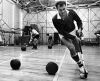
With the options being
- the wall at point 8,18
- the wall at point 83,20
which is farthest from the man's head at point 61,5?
the wall at point 83,20

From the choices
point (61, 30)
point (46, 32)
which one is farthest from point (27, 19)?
point (61, 30)

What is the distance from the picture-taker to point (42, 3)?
14711 millimetres

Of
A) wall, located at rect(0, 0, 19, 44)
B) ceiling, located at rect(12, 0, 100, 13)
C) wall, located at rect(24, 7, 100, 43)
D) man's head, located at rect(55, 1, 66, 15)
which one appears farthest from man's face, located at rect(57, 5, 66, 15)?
wall, located at rect(24, 7, 100, 43)

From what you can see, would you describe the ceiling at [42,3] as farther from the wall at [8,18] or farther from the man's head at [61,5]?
the man's head at [61,5]

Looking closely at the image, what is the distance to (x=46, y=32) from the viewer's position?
1550 cm

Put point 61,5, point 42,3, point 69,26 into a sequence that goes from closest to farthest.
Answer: point 61,5, point 69,26, point 42,3

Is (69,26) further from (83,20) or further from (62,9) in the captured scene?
(83,20)

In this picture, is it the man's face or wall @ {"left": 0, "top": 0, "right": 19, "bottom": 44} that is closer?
the man's face

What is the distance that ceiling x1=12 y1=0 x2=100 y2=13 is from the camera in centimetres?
1355

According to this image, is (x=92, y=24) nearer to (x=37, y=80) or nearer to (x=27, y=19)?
(x=27, y=19)

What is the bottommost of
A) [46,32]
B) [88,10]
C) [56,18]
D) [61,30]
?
[46,32]

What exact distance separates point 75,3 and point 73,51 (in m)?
12.4

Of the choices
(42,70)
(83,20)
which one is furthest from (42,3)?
(42,70)

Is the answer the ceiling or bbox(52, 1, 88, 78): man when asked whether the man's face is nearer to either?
bbox(52, 1, 88, 78): man
